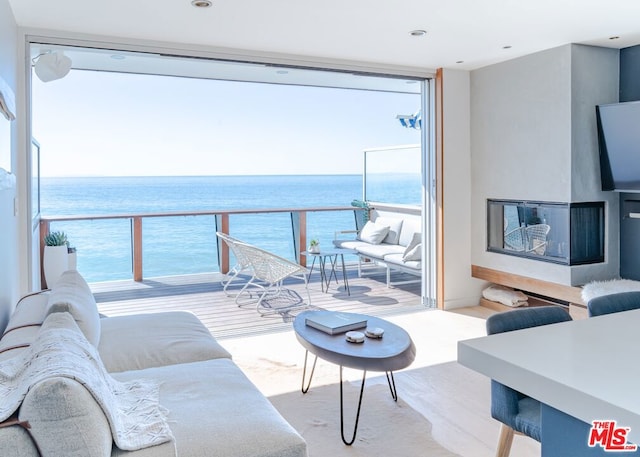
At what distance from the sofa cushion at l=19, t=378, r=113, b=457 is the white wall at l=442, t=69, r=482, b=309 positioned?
14.3 ft

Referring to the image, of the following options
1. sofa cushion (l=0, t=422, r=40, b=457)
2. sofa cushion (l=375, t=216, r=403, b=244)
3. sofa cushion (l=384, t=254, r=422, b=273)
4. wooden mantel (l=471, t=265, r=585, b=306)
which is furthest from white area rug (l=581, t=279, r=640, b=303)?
sofa cushion (l=0, t=422, r=40, b=457)

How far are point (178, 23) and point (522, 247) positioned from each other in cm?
353

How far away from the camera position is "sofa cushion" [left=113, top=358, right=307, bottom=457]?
162 cm

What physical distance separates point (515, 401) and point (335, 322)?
1327 mm

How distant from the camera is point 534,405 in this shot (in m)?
1.82

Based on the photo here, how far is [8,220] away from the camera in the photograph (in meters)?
3.16

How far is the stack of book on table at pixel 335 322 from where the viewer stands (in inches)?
114

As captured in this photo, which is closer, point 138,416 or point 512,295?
point 138,416

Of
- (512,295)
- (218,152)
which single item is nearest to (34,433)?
(512,295)

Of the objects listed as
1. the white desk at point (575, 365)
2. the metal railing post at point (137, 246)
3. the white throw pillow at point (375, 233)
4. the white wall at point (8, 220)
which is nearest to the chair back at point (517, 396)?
the white desk at point (575, 365)

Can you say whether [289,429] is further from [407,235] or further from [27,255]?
[407,235]

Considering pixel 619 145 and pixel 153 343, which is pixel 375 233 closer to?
pixel 619 145

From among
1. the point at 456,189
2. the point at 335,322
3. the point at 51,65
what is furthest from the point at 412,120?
the point at 335,322

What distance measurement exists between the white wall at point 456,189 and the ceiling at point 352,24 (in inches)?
26.7
